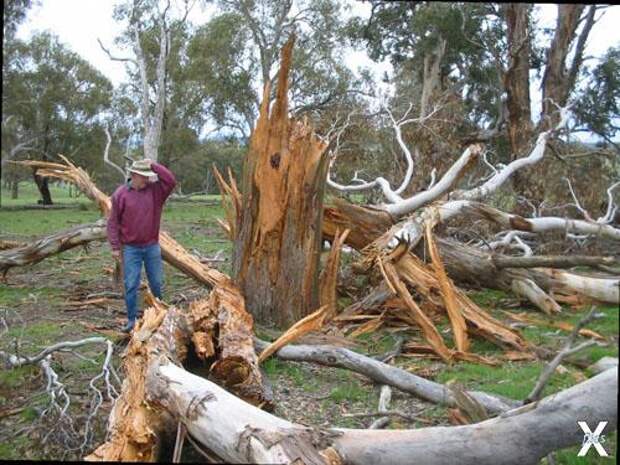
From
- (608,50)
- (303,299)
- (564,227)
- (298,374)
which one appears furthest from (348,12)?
(298,374)

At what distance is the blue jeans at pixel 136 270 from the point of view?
5234 mm

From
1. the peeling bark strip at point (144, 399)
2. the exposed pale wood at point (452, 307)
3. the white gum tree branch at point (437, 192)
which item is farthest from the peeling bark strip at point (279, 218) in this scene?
the white gum tree branch at point (437, 192)

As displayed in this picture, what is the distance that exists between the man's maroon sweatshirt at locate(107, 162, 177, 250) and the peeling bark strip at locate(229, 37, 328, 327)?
2.09 feet

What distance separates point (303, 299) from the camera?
18.1 ft

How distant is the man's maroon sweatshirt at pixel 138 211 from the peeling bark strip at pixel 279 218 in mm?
638

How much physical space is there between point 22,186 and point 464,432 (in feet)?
9.42

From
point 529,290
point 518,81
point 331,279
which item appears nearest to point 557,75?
point 518,81

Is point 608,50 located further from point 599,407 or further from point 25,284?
point 25,284

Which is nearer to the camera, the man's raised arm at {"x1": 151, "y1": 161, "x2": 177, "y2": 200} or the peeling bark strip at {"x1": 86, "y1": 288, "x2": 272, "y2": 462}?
the peeling bark strip at {"x1": 86, "y1": 288, "x2": 272, "y2": 462}

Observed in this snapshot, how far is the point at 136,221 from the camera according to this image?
526 centimetres

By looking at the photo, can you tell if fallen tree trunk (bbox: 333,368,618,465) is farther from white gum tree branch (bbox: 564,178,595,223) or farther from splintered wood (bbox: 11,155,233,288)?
white gum tree branch (bbox: 564,178,595,223)

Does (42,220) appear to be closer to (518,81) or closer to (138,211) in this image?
(138,211)

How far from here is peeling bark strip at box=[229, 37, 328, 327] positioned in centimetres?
521

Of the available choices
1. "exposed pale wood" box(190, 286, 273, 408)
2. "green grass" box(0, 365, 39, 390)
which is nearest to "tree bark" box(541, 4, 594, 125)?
"exposed pale wood" box(190, 286, 273, 408)
